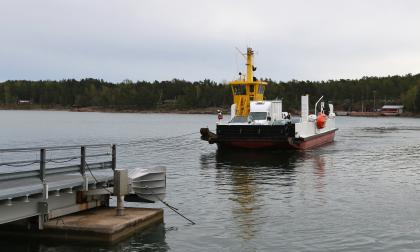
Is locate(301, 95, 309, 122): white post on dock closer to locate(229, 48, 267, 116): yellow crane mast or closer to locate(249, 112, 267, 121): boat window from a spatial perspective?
locate(229, 48, 267, 116): yellow crane mast

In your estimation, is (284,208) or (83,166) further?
(284,208)

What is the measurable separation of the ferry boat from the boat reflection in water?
104 centimetres

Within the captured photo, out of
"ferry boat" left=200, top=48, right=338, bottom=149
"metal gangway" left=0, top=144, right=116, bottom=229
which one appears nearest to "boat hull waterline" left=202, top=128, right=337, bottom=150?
"ferry boat" left=200, top=48, right=338, bottom=149

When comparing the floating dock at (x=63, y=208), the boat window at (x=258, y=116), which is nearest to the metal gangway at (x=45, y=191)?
the floating dock at (x=63, y=208)

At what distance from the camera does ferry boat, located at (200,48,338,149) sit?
4488 centimetres

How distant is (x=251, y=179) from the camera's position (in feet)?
98.8

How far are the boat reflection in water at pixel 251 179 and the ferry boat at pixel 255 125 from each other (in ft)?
3.43

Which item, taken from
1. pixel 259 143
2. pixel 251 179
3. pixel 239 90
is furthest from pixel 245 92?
pixel 251 179

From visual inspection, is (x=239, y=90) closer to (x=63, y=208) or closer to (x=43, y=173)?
(x=63, y=208)

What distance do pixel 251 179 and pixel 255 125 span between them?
1487 centimetres

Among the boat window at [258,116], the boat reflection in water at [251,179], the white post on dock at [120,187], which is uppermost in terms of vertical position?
the boat window at [258,116]

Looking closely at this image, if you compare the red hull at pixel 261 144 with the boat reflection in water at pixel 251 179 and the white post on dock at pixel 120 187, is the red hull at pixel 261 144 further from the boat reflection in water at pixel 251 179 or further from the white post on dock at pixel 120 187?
the white post on dock at pixel 120 187

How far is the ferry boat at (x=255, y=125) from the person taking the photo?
4488cm

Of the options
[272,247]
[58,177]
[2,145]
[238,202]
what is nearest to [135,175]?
[58,177]
